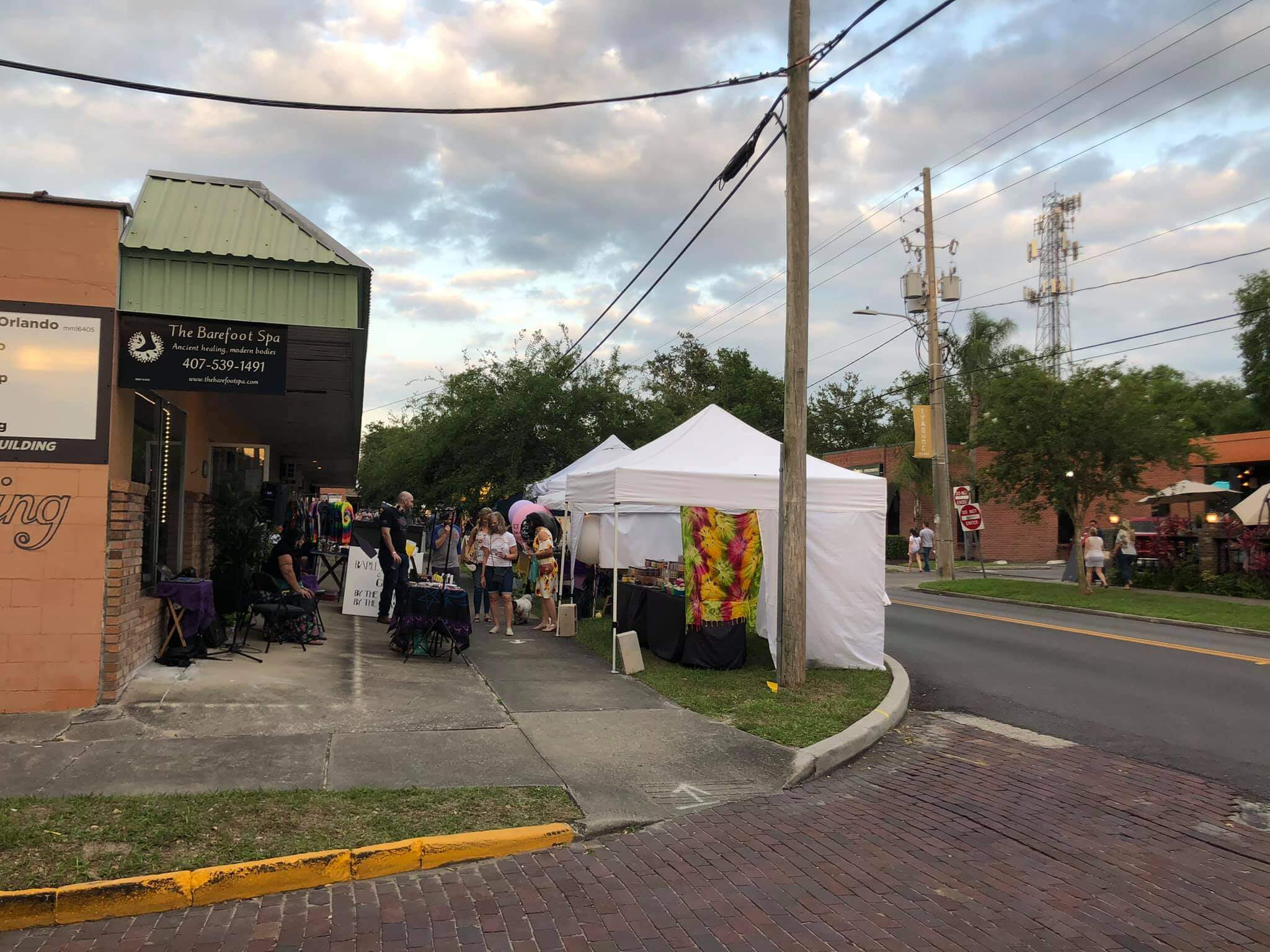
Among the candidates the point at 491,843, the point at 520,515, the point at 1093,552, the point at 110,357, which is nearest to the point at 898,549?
the point at 1093,552

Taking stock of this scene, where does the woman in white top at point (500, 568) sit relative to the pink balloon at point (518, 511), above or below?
below

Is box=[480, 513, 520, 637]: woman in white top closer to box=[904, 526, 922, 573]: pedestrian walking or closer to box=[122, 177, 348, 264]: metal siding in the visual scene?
box=[122, 177, 348, 264]: metal siding

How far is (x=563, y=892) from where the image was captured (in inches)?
180

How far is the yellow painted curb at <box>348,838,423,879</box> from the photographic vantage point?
4734 millimetres

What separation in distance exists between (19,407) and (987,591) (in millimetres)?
20931

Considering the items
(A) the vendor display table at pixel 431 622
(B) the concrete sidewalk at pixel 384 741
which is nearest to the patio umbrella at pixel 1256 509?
(B) the concrete sidewalk at pixel 384 741

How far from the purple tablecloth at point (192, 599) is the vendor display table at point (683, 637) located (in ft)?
16.7

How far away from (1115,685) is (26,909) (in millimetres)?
10195

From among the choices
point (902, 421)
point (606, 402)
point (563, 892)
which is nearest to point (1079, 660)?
point (563, 892)

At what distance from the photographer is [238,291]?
313 inches

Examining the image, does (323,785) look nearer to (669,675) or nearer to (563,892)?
(563,892)

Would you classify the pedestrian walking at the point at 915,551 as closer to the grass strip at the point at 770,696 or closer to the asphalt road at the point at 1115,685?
the asphalt road at the point at 1115,685

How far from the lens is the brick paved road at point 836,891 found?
4.08 meters

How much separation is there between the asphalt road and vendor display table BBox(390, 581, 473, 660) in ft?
17.1
